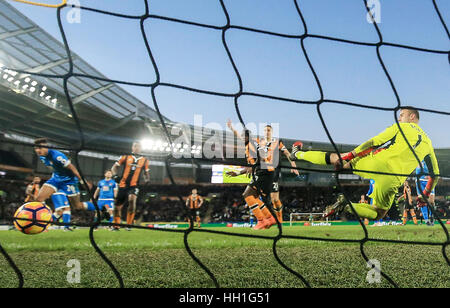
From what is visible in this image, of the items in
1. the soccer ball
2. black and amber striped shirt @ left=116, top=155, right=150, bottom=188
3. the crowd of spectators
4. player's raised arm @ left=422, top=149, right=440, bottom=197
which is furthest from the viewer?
the crowd of spectators

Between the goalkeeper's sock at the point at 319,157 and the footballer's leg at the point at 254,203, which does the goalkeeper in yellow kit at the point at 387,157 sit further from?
the footballer's leg at the point at 254,203

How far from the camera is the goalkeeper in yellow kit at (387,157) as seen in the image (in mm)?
1162

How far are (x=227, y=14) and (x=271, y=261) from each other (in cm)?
114

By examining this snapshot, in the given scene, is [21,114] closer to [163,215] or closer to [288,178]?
[163,215]

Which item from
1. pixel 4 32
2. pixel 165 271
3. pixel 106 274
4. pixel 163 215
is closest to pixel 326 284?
pixel 165 271

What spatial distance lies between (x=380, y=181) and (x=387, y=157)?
0.10 meters

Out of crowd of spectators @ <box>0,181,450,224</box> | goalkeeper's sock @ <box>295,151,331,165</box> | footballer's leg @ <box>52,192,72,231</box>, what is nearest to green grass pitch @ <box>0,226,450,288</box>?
goalkeeper's sock @ <box>295,151,331,165</box>

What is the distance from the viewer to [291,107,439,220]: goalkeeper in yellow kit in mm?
1162

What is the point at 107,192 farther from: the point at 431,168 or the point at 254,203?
the point at 431,168

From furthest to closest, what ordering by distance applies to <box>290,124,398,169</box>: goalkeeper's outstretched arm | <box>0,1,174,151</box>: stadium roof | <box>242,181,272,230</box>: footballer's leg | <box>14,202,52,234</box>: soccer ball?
1. <box>0,1,174,151</box>: stadium roof
2. <box>242,181,272,230</box>: footballer's leg
3. <box>14,202,52,234</box>: soccer ball
4. <box>290,124,398,169</box>: goalkeeper's outstretched arm

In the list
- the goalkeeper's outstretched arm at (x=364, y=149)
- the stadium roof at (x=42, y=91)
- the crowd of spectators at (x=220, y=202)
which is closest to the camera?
the goalkeeper's outstretched arm at (x=364, y=149)

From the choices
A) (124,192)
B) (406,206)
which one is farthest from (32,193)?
(406,206)

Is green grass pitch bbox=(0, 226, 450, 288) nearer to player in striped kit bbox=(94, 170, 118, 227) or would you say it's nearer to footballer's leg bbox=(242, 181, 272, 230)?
footballer's leg bbox=(242, 181, 272, 230)

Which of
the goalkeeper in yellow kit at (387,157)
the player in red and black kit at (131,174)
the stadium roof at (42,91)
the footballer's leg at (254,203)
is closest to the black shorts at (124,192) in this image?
the player in red and black kit at (131,174)
